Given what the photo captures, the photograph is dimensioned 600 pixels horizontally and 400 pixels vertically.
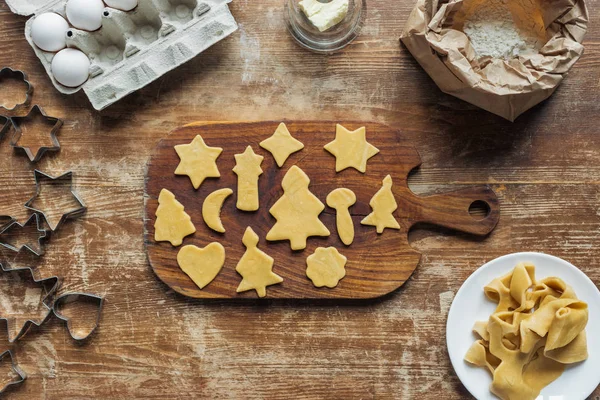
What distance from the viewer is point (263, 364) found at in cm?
160

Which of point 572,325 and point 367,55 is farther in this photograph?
point 367,55

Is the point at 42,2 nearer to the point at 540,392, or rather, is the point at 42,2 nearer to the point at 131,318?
the point at 131,318

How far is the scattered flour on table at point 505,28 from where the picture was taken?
1.54 metres

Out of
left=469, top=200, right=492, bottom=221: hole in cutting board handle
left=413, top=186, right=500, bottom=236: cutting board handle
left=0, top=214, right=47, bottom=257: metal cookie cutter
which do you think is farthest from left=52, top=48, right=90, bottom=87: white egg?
left=469, top=200, right=492, bottom=221: hole in cutting board handle

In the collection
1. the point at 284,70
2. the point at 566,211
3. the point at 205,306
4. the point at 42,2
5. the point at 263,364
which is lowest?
the point at 263,364

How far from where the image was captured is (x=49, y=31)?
59.4 inches

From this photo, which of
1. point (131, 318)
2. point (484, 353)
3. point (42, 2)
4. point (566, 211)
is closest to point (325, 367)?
point (484, 353)

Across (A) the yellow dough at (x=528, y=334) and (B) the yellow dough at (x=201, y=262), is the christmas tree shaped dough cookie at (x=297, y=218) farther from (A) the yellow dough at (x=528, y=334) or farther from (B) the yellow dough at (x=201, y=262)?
(A) the yellow dough at (x=528, y=334)

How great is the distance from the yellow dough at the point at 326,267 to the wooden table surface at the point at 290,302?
8 cm

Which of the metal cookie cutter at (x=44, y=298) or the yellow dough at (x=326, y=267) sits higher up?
the yellow dough at (x=326, y=267)

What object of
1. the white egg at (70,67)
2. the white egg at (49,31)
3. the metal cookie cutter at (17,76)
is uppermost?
the white egg at (49,31)

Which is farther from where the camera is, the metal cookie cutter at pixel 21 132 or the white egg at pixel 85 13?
the metal cookie cutter at pixel 21 132

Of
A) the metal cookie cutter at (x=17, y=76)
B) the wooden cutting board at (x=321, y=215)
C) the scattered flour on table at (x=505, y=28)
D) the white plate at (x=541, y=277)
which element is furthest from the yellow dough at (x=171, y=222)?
the scattered flour on table at (x=505, y=28)

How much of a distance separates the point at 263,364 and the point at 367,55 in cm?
93
